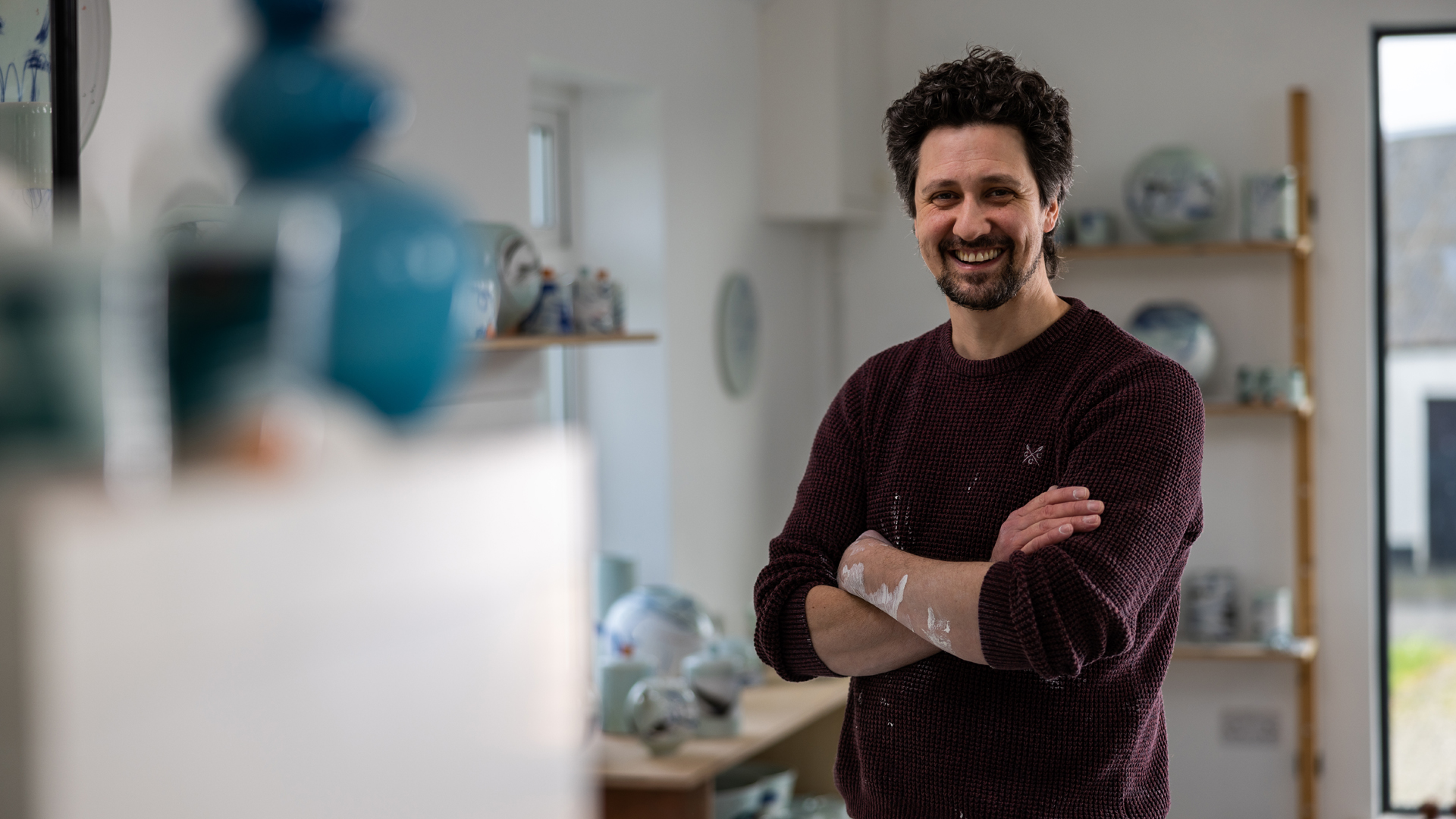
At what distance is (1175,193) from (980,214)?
9.20ft

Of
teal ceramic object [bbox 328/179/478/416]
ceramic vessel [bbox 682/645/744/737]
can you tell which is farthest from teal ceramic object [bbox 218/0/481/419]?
ceramic vessel [bbox 682/645/744/737]

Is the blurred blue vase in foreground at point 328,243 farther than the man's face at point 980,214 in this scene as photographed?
No

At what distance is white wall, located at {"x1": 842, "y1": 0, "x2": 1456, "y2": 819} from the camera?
4.07 metres

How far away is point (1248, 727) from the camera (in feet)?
13.6

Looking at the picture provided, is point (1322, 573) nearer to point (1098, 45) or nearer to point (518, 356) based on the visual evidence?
point (1098, 45)

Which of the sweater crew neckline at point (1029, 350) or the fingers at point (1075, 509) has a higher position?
the sweater crew neckline at point (1029, 350)

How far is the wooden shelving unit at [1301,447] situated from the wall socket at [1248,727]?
8 cm

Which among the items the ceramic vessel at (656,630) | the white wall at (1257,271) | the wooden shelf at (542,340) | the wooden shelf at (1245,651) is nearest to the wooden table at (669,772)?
the ceramic vessel at (656,630)

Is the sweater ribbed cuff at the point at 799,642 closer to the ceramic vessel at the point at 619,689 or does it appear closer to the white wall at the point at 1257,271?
the ceramic vessel at the point at 619,689

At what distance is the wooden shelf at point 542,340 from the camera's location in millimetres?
2129

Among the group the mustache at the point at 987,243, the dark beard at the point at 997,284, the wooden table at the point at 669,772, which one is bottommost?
the wooden table at the point at 669,772

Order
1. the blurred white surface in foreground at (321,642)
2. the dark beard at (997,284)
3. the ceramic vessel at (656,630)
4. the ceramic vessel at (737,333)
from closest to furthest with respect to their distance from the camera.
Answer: the blurred white surface in foreground at (321,642)
the dark beard at (997,284)
the ceramic vessel at (656,630)
the ceramic vessel at (737,333)

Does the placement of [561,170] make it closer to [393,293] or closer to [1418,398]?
[1418,398]

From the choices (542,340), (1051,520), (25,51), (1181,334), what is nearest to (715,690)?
(542,340)
